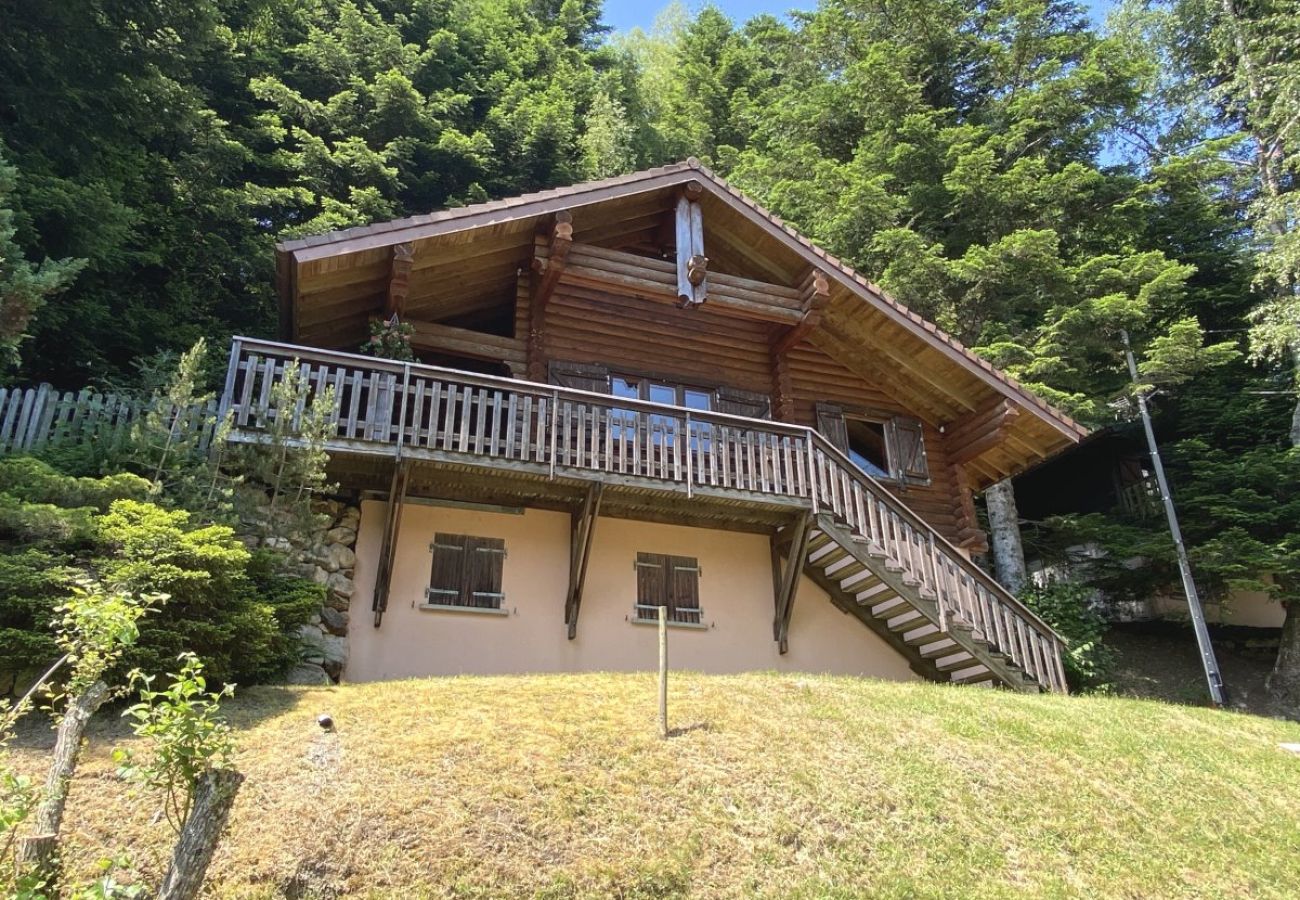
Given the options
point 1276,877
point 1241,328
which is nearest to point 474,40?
point 1241,328

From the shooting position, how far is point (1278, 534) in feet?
64.8

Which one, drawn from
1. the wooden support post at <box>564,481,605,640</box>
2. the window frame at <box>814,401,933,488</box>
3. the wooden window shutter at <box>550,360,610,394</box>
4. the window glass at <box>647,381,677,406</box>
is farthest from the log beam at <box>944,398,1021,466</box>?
the wooden support post at <box>564,481,605,640</box>

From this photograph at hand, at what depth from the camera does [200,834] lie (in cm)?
522

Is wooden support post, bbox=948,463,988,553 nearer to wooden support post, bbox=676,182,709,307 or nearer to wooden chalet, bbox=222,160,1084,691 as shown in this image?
wooden chalet, bbox=222,160,1084,691

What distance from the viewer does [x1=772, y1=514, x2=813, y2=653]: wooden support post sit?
42.2ft

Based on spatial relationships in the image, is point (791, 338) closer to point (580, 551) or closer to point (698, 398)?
point (698, 398)

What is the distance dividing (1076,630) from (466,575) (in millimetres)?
11491

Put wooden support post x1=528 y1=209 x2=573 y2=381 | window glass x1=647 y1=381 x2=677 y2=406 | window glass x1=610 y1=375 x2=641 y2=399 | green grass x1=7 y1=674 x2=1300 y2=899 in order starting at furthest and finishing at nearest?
window glass x1=647 y1=381 x2=677 y2=406 < window glass x1=610 y1=375 x2=641 y2=399 < wooden support post x1=528 y1=209 x2=573 y2=381 < green grass x1=7 y1=674 x2=1300 y2=899

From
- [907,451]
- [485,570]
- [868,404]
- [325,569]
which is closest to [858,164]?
[868,404]

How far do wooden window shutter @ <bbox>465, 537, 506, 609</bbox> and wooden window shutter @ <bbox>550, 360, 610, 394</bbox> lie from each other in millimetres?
2831

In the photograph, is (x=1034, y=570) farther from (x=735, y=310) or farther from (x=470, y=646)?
(x=470, y=646)

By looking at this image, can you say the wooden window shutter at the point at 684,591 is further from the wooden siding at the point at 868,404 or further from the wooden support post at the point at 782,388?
the wooden siding at the point at 868,404

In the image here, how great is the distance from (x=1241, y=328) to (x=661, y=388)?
18075 millimetres

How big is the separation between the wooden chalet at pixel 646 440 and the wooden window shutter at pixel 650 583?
45 mm
